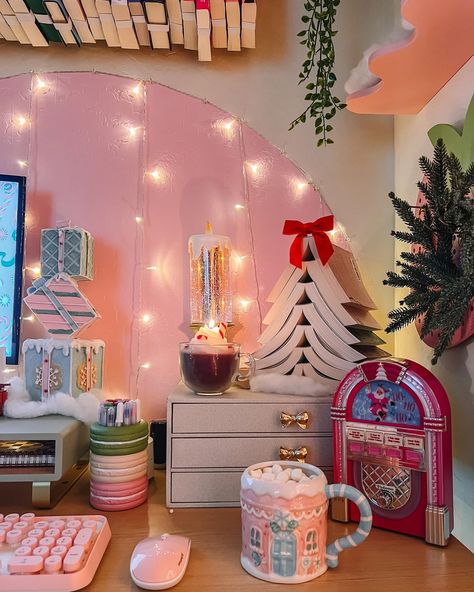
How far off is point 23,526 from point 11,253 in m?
0.70

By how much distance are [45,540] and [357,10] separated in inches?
57.0

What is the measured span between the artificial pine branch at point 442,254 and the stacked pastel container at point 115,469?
531 millimetres

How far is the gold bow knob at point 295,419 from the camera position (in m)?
0.89

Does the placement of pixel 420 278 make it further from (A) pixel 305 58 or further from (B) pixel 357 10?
(B) pixel 357 10

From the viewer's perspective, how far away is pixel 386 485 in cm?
79

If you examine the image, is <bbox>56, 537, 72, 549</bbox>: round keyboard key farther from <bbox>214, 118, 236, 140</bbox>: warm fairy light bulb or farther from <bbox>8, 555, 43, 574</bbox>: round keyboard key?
<bbox>214, 118, 236, 140</bbox>: warm fairy light bulb

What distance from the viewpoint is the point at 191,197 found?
128 cm

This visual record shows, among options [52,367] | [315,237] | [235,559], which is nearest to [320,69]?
[315,237]

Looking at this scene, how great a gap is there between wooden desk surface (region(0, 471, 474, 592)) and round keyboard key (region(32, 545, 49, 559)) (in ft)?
0.24

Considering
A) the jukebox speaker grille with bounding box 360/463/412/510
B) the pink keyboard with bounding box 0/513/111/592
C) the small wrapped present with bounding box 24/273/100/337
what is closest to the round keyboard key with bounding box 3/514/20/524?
the pink keyboard with bounding box 0/513/111/592

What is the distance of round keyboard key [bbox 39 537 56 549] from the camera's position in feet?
2.12

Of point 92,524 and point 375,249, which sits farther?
point 375,249

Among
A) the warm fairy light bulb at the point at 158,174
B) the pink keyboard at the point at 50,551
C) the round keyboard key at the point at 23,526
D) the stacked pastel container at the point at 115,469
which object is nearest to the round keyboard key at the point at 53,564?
the pink keyboard at the point at 50,551

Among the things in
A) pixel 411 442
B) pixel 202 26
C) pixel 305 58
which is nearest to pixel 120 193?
pixel 202 26
